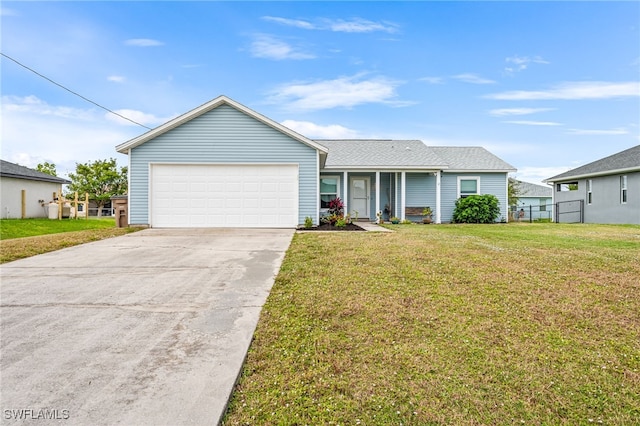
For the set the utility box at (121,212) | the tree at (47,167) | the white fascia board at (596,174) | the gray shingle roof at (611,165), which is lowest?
the utility box at (121,212)

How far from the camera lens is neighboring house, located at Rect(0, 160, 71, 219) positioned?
70.1 feet

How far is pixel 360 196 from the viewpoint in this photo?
1847cm

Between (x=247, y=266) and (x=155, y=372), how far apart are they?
3.71 m

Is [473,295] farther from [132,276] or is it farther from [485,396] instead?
[132,276]

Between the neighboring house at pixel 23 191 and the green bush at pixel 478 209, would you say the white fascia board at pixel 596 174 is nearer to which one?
the green bush at pixel 478 209

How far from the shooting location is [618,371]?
9.39ft

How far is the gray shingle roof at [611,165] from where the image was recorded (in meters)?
17.6

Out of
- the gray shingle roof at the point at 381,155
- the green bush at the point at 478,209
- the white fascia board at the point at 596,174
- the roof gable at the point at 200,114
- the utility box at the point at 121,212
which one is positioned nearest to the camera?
the roof gable at the point at 200,114

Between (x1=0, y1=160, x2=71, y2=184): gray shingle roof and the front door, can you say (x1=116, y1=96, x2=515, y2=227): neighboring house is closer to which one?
the front door

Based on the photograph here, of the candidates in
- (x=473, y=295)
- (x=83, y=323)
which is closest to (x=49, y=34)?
(x=83, y=323)

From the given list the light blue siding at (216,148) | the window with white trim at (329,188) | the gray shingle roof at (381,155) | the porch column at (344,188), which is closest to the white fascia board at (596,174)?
the gray shingle roof at (381,155)

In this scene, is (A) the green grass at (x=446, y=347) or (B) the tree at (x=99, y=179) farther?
(B) the tree at (x=99, y=179)

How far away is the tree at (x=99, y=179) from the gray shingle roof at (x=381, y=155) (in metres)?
29.4

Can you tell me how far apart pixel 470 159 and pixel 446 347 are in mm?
18325
